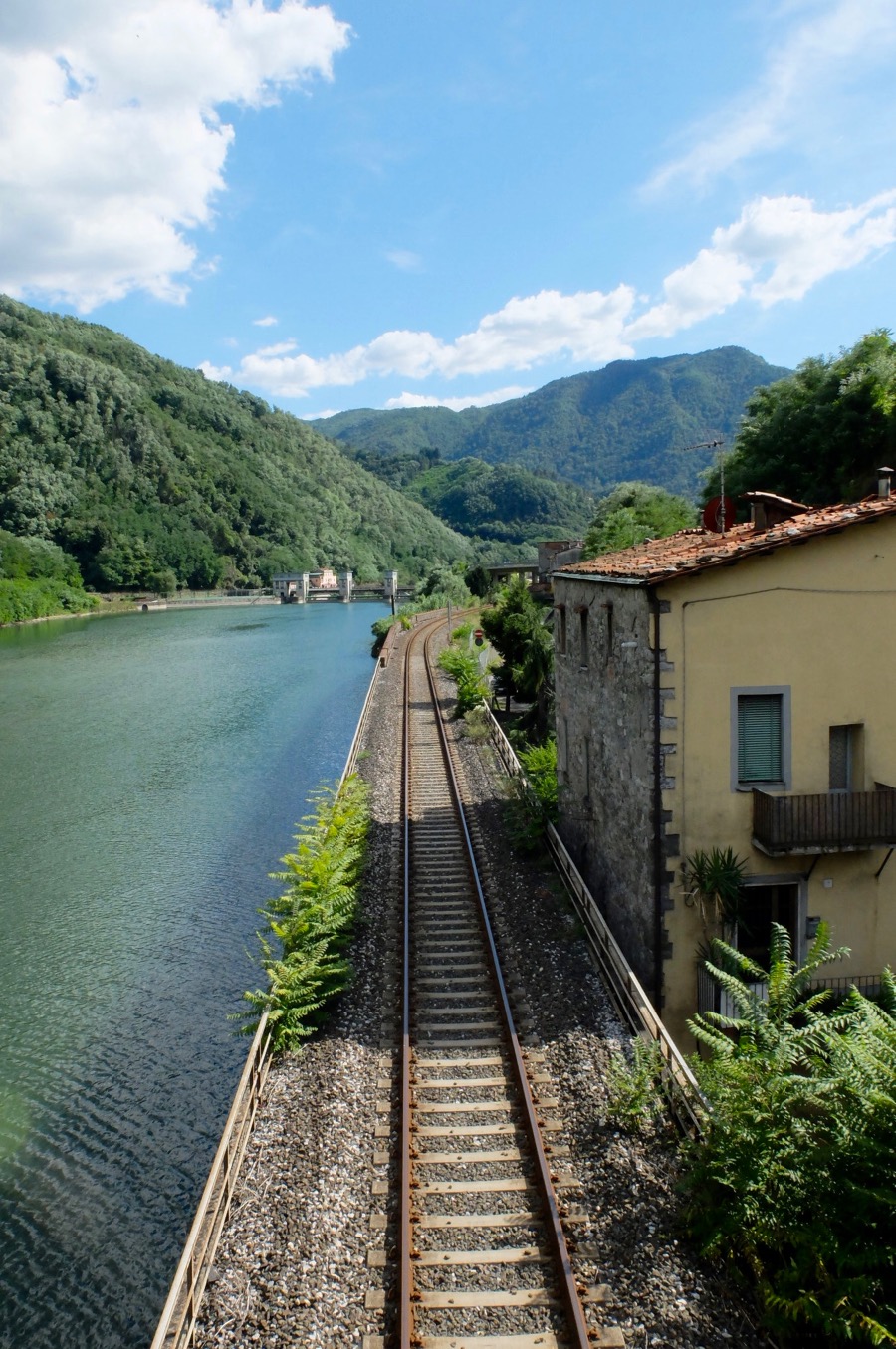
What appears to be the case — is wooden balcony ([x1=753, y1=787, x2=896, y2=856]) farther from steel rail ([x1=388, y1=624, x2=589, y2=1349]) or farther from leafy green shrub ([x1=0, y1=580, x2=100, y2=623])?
leafy green shrub ([x1=0, y1=580, x2=100, y2=623])

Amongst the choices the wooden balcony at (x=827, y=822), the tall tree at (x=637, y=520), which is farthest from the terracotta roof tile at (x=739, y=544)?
the tall tree at (x=637, y=520)

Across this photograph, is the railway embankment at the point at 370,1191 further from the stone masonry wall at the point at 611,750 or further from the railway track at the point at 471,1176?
the stone masonry wall at the point at 611,750

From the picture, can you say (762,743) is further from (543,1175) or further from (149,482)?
(149,482)

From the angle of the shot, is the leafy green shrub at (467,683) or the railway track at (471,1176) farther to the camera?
the leafy green shrub at (467,683)

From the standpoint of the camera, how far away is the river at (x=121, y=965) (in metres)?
10.6

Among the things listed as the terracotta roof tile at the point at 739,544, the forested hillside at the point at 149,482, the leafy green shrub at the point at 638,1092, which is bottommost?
the leafy green shrub at the point at 638,1092

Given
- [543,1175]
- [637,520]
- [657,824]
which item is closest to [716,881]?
[657,824]

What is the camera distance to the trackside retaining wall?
8766 millimetres

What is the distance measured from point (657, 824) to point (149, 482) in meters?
151

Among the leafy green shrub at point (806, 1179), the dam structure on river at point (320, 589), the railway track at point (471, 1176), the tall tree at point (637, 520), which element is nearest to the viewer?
the leafy green shrub at point (806, 1179)

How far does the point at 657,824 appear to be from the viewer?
38.9ft

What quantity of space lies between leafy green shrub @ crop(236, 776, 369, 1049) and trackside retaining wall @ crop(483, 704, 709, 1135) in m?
3.53

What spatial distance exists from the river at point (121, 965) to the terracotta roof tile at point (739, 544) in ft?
31.8

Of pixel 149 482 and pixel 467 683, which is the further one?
pixel 149 482
